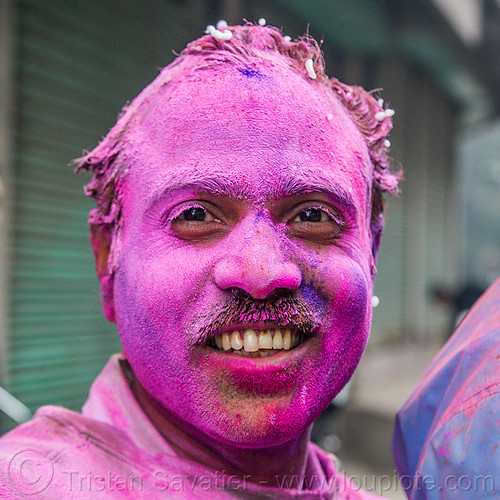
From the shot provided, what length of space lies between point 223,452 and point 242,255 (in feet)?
1.64

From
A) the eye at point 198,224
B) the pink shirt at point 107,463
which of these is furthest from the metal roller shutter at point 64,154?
the eye at point 198,224

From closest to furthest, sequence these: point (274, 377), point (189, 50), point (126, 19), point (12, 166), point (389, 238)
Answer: point (274, 377) < point (189, 50) < point (12, 166) < point (126, 19) < point (389, 238)

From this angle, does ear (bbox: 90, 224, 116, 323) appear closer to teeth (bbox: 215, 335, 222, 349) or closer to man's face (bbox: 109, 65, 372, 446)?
man's face (bbox: 109, 65, 372, 446)

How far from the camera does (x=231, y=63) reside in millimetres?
1308

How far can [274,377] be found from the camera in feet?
3.75

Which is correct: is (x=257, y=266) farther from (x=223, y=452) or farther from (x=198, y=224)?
(x=223, y=452)

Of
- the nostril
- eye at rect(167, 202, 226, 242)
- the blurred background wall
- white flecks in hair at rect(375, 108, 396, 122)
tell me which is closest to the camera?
the nostril

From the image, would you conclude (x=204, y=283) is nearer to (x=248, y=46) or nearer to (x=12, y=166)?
(x=248, y=46)

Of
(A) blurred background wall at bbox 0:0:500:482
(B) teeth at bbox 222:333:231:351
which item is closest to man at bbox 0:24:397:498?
(B) teeth at bbox 222:333:231:351

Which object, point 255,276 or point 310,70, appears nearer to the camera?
point 255,276

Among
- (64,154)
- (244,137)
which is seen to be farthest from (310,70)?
(64,154)

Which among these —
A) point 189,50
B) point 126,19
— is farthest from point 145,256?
point 126,19

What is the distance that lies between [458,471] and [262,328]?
541 millimetres

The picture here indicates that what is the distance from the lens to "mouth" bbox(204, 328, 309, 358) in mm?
1158
